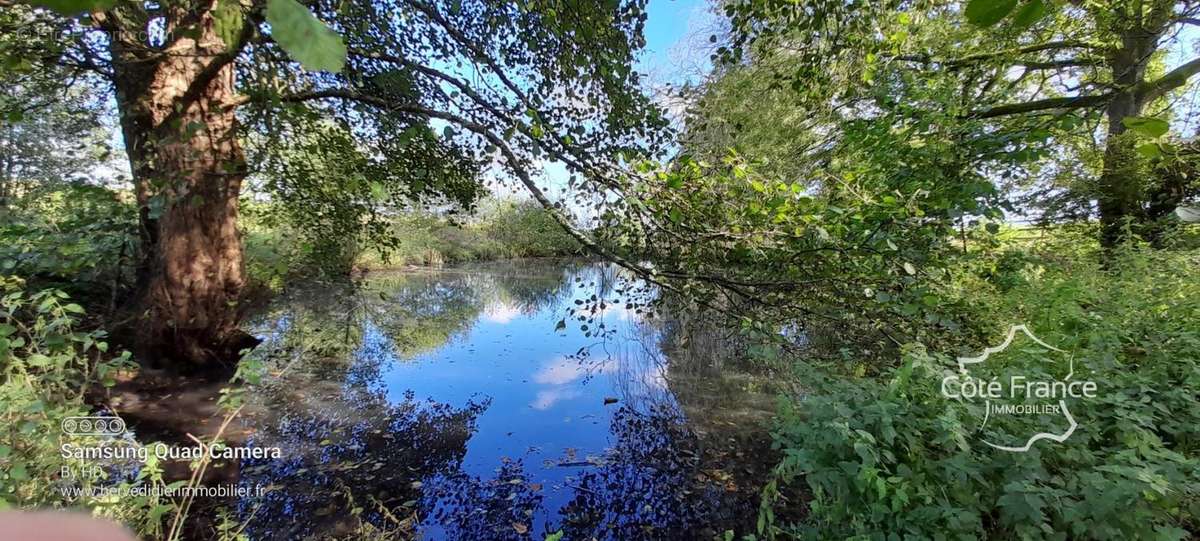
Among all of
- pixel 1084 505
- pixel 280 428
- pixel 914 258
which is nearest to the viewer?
pixel 1084 505

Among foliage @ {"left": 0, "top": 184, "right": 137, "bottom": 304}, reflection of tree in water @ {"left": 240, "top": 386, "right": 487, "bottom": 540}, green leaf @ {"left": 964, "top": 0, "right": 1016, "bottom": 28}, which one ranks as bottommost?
reflection of tree in water @ {"left": 240, "top": 386, "right": 487, "bottom": 540}

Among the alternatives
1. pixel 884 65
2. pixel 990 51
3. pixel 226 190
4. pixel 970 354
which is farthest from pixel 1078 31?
pixel 226 190

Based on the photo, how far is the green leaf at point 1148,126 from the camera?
0.66 m

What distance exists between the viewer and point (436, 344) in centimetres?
738

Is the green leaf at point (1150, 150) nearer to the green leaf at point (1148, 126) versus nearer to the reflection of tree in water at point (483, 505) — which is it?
the green leaf at point (1148, 126)

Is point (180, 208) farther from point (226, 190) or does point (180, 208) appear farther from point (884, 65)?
point (884, 65)

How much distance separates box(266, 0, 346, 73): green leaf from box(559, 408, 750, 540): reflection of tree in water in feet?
10.3

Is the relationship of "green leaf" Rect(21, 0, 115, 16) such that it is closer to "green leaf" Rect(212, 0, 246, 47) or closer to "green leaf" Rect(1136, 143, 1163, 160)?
"green leaf" Rect(212, 0, 246, 47)

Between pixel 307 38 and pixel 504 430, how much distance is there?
4.38 m

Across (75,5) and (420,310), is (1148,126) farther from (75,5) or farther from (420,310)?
(420,310)

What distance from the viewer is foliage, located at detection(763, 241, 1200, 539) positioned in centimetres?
133

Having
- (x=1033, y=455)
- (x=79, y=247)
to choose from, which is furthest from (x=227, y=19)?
(x=79, y=247)

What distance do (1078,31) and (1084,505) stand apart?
8270mm

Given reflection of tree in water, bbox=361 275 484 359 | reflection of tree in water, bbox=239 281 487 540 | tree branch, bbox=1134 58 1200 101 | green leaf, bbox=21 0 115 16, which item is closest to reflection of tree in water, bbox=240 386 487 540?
reflection of tree in water, bbox=239 281 487 540
